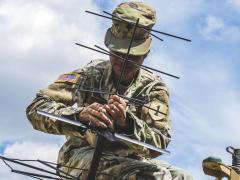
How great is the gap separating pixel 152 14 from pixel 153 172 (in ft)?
6.47

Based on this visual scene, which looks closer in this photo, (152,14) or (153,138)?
(153,138)

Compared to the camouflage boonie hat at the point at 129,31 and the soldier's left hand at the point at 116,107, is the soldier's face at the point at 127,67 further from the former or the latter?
the soldier's left hand at the point at 116,107

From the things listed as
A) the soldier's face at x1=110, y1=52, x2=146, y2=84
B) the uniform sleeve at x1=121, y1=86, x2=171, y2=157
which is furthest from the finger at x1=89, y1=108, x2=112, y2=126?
the soldier's face at x1=110, y1=52, x2=146, y2=84

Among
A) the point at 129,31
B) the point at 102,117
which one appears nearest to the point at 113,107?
the point at 102,117

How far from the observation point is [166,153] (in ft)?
22.4

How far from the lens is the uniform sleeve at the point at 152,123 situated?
7285 mm

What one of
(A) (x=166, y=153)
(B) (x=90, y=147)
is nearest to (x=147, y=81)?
(B) (x=90, y=147)

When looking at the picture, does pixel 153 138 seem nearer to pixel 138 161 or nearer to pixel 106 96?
pixel 138 161

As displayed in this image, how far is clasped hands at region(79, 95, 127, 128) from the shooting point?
6.65 m

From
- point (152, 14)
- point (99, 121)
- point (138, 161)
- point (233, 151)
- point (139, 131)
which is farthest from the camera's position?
point (233, 151)

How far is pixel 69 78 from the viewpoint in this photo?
852 cm

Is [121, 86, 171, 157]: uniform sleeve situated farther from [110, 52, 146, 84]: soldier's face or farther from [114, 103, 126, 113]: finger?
[114, 103, 126, 113]: finger

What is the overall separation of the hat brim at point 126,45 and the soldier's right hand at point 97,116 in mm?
1258

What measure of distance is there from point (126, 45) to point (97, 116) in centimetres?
155
